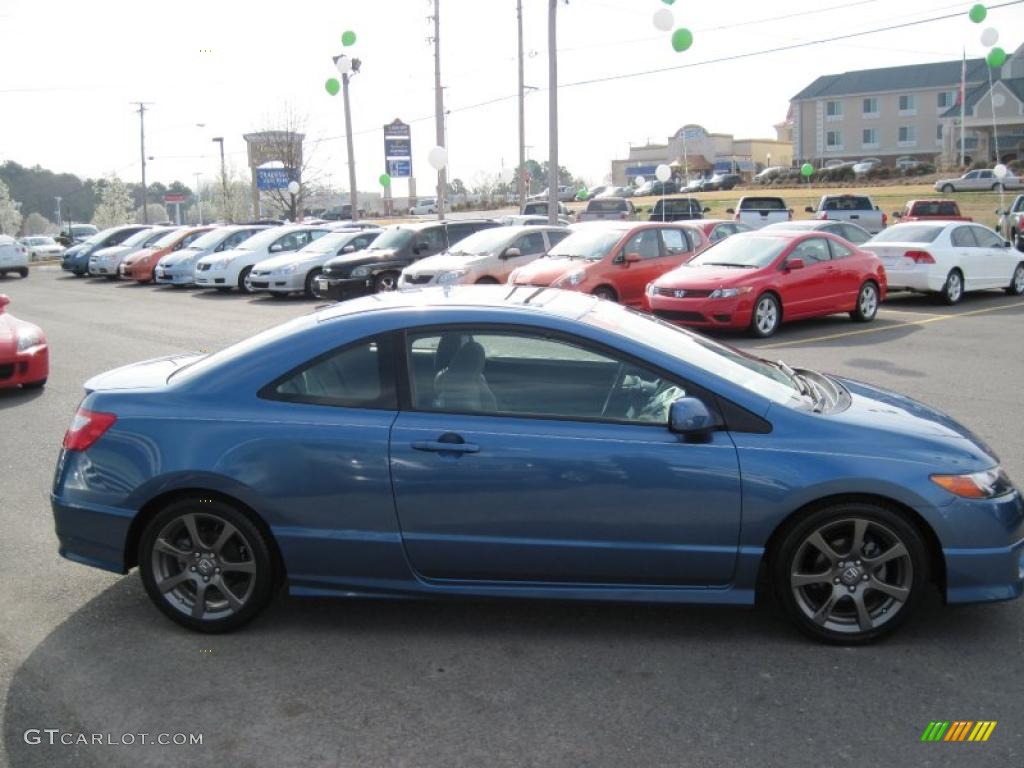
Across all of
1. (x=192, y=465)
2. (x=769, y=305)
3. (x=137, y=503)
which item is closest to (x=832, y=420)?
(x=192, y=465)

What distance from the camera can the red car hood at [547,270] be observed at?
52.3 feet

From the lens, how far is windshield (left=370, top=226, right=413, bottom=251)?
2114 centimetres

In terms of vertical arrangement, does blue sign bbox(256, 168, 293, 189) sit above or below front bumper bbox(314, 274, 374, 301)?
above

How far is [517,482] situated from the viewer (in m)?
4.22

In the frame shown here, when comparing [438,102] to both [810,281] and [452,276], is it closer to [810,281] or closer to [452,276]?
[452,276]

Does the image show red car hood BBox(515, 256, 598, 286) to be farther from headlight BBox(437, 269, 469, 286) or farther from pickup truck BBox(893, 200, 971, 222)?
pickup truck BBox(893, 200, 971, 222)

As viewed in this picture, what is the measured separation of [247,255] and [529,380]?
21730 millimetres

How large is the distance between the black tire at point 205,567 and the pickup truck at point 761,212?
29149mm

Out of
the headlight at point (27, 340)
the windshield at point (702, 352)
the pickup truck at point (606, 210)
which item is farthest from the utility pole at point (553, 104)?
the windshield at point (702, 352)

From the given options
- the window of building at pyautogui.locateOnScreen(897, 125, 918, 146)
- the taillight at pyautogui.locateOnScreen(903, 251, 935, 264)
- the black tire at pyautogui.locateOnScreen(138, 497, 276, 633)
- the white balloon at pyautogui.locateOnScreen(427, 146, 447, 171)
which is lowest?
the black tire at pyautogui.locateOnScreen(138, 497, 276, 633)

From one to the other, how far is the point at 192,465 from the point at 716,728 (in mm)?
2391

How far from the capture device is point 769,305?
14.5m

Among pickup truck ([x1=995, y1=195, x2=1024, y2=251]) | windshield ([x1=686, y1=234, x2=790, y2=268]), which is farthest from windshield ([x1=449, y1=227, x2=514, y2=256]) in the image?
pickup truck ([x1=995, y1=195, x2=1024, y2=251])

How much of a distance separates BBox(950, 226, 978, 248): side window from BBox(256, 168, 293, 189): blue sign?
43.7 meters
